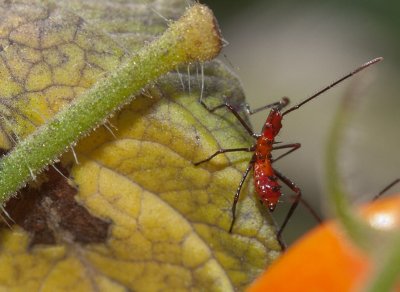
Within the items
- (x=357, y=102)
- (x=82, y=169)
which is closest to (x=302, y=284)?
(x=357, y=102)

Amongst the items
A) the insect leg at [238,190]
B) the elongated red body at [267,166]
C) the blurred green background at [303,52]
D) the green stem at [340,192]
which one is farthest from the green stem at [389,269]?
the blurred green background at [303,52]

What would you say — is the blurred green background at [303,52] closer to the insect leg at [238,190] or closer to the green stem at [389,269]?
the insect leg at [238,190]

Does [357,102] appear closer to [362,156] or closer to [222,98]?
[362,156]

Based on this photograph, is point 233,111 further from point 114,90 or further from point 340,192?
point 340,192

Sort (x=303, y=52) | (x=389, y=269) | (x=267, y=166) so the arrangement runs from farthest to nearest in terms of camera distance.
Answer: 1. (x=303, y=52)
2. (x=267, y=166)
3. (x=389, y=269)

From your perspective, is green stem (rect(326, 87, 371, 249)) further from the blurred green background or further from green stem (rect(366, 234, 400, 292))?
the blurred green background

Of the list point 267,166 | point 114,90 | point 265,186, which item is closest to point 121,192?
point 114,90
